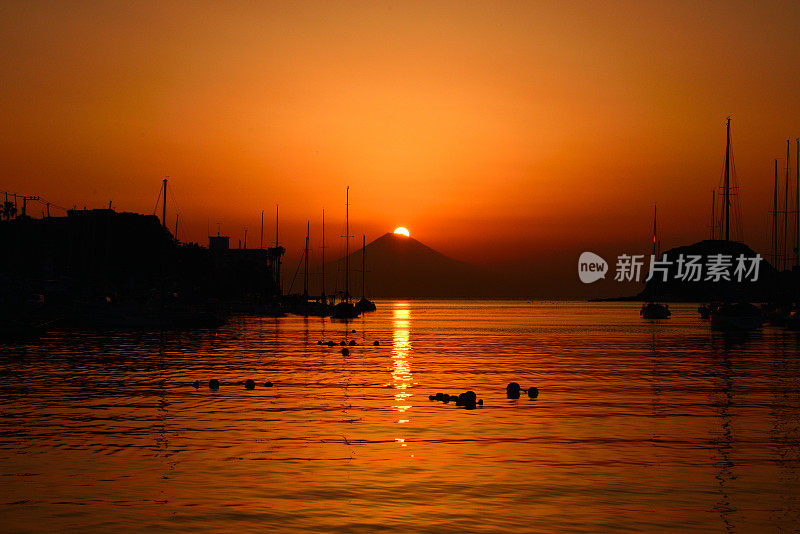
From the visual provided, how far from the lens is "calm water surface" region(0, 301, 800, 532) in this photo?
19.8 metres

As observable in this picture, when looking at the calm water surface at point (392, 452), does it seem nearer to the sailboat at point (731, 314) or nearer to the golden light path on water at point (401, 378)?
the golden light path on water at point (401, 378)

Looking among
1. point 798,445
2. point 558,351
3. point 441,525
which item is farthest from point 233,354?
point 441,525

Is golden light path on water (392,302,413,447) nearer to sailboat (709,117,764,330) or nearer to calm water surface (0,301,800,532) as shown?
calm water surface (0,301,800,532)

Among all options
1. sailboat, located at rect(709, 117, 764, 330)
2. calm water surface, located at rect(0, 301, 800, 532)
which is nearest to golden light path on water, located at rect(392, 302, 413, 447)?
calm water surface, located at rect(0, 301, 800, 532)

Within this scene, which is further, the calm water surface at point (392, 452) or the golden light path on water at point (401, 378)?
the golden light path on water at point (401, 378)

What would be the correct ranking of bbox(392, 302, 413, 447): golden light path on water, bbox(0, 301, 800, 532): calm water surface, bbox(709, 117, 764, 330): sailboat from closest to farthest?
bbox(0, 301, 800, 532): calm water surface, bbox(392, 302, 413, 447): golden light path on water, bbox(709, 117, 764, 330): sailboat

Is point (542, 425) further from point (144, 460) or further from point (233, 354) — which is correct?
point (233, 354)

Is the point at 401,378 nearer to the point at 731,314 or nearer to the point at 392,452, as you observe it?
the point at 392,452

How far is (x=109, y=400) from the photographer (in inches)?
1602

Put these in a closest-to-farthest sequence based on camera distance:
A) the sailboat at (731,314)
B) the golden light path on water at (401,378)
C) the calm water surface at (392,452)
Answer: the calm water surface at (392,452) → the golden light path on water at (401,378) → the sailboat at (731,314)

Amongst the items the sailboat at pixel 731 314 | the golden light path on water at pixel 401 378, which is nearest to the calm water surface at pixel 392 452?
the golden light path on water at pixel 401 378

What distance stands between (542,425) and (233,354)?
46.9 m

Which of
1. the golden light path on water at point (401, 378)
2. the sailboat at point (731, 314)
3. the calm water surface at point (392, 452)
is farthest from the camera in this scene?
the sailboat at point (731, 314)

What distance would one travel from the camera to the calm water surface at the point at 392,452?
778 inches
